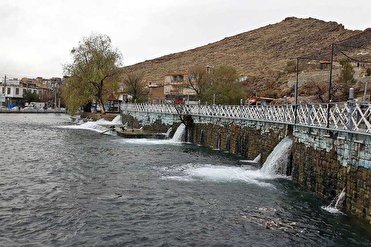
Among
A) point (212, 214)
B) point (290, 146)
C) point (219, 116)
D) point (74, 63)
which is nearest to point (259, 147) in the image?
point (290, 146)

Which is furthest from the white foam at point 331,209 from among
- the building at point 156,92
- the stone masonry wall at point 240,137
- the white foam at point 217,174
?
the building at point 156,92

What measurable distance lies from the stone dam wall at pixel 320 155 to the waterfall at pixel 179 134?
8192 millimetres

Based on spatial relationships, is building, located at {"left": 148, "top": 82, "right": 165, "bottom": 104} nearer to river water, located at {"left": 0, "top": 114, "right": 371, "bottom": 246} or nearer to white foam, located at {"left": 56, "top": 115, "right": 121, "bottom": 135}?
white foam, located at {"left": 56, "top": 115, "right": 121, "bottom": 135}

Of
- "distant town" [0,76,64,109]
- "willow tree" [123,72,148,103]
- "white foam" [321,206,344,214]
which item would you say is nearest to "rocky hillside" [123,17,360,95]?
"willow tree" [123,72,148,103]

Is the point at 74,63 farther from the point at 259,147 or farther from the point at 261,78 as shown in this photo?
the point at 259,147

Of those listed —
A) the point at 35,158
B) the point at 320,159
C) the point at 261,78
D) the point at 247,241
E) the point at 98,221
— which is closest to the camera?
the point at 247,241

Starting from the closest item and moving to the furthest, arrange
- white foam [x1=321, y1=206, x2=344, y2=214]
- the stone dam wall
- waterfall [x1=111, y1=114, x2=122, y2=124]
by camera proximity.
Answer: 1. the stone dam wall
2. white foam [x1=321, y1=206, x2=344, y2=214]
3. waterfall [x1=111, y1=114, x2=122, y2=124]

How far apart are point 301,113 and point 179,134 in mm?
22167

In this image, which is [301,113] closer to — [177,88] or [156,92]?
[177,88]

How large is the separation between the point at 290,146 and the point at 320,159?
455 centimetres

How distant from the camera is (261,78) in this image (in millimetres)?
91500

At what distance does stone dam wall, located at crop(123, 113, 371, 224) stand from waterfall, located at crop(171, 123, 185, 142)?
819cm

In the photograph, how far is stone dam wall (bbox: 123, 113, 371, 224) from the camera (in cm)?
1494

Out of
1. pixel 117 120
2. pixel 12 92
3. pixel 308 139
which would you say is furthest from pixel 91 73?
pixel 12 92
